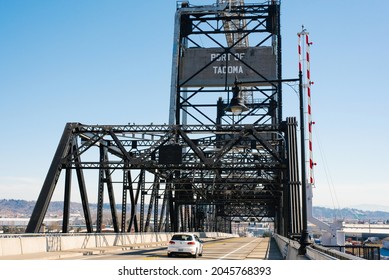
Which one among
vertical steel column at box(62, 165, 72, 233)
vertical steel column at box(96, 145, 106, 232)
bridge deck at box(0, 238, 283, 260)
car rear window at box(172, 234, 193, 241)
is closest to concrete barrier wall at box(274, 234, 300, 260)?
bridge deck at box(0, 238, 283, 260)

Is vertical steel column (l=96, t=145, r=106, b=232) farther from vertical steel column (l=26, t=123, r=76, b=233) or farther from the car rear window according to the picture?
the car rear window

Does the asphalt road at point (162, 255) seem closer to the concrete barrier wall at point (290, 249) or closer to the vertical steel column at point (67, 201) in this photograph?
the concrete barrier wall at point (290, 249)

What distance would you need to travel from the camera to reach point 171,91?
49750 mm

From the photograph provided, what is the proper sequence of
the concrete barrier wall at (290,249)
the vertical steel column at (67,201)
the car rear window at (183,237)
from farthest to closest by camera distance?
the vertical steel column at (67,201) → the car rear window at (183,237) → the concrete barrier wall at (290,249)

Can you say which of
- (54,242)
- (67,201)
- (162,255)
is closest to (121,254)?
(162,255)

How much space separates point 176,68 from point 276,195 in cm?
3052

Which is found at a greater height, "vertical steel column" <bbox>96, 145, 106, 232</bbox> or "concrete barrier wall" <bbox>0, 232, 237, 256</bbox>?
"vertical steel column" <bbox>96, 145, 106, 232</bbox>

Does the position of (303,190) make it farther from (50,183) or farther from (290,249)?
(50,183)

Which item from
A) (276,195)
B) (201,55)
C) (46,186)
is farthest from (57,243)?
(276,195)

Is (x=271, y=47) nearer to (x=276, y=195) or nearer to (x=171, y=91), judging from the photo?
(x=171, y=91)

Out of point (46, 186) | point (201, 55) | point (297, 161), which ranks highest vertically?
point (201, 55)

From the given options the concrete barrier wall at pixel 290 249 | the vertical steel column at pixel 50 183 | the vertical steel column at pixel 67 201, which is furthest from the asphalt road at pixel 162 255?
the vertical steel column at pixel 50 183

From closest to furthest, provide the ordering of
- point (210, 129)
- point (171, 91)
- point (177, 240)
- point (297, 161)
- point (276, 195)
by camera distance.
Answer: point (177, 240) → point (210, 129) → point (297, 161) → point (171, 91) → point (276, 195)

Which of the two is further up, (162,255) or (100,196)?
(100,196)
